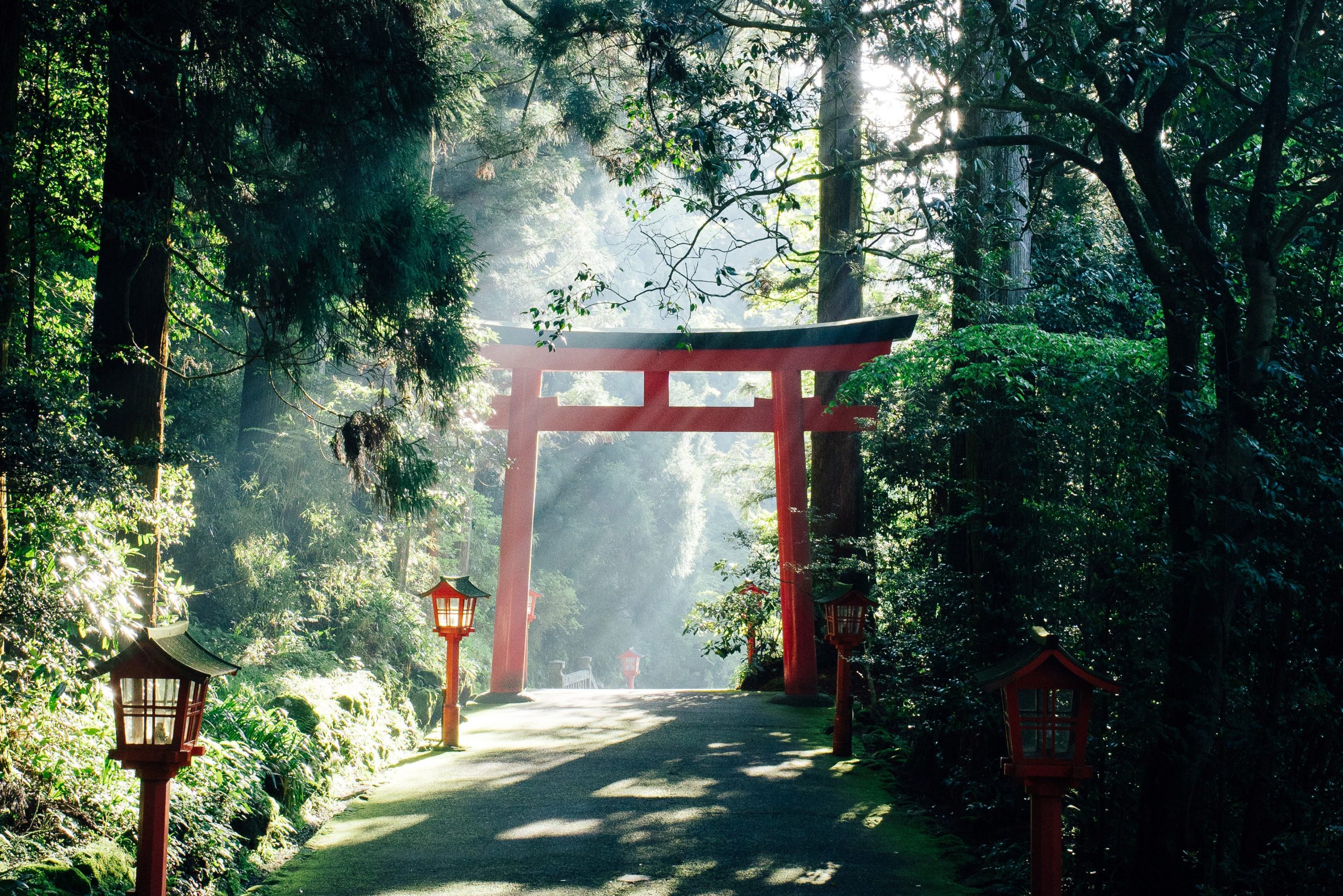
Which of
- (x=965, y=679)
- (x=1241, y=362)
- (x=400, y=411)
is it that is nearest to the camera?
(x=1241, y=362)

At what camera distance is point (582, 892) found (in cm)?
436

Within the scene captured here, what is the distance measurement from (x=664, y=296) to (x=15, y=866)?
4051 millimetres

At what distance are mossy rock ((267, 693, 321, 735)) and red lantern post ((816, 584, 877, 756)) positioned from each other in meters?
3.70

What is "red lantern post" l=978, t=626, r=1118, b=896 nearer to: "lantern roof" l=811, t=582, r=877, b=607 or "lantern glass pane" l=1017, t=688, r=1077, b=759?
"lantern glass pane" l=1017, t=688, r=1077, b=759

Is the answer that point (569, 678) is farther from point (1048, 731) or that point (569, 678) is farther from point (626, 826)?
point (1048, 731)

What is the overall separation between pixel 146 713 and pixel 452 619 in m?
4.40

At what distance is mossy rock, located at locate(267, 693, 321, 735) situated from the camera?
639 centimetres

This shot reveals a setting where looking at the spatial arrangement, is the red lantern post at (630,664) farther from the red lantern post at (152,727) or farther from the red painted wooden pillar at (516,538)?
the red lantern post at (152,727)

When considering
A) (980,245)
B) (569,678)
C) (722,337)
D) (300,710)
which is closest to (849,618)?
(980,245)

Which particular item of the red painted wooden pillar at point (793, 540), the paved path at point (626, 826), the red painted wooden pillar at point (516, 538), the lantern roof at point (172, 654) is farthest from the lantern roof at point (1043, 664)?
the red painted wooden pillar at point (516, 538)

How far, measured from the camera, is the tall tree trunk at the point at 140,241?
190 inches

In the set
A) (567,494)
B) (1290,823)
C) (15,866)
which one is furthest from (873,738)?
(567,494)

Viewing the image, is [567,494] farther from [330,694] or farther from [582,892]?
[582,892]

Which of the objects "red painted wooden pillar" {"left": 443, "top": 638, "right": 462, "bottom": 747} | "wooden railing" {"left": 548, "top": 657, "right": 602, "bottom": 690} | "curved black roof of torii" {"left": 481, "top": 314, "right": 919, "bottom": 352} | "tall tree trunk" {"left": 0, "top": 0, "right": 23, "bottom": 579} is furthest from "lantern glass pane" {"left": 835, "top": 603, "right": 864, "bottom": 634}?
"wooden railing" {"left": 548, "top": 657, "right": 602, "bottom": 690}
